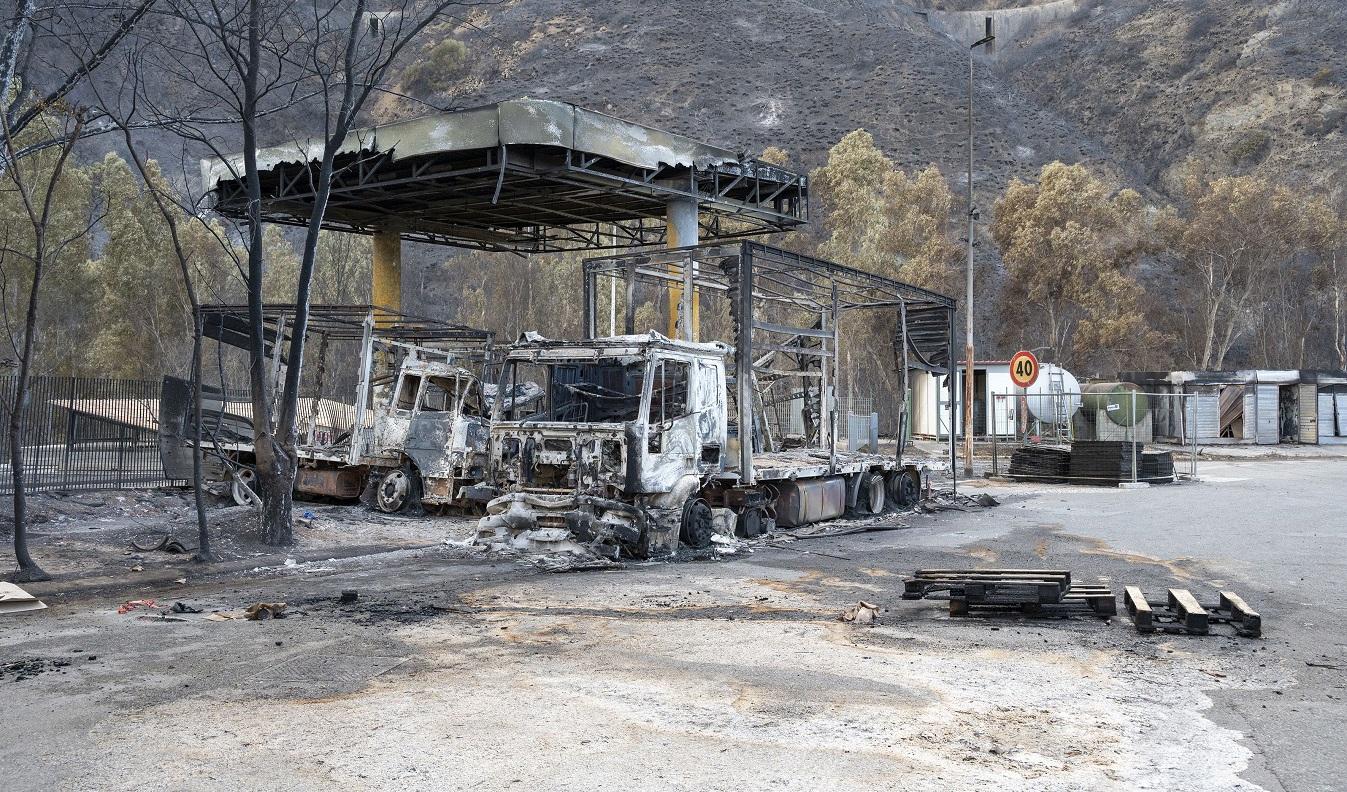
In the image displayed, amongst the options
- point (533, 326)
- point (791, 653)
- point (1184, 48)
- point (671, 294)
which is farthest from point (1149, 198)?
point (791, 653)

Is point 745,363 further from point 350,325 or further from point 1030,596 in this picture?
point 350,325

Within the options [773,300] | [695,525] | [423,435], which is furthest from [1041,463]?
[423,435]

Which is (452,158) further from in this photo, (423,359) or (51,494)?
(51,494)

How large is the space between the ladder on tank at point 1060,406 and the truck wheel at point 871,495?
1336 cm

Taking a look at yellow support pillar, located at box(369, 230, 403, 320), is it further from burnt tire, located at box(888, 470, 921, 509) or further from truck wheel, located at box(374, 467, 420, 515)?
burnt tire, located at box(888, 470, 921, 509)

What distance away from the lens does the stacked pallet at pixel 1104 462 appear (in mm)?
23438

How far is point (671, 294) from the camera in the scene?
70.1 ft

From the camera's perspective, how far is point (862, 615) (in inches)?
347

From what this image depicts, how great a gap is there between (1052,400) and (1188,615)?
26.1 metres

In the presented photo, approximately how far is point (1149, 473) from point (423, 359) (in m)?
16.1

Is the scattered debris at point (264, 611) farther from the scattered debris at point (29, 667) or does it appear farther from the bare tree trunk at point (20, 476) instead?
the bare tree trunk at point (20, 476)

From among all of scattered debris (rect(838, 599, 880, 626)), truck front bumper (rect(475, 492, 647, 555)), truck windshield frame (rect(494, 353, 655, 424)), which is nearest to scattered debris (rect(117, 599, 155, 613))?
truck front bumper (rect(475, 492, 647, 555))

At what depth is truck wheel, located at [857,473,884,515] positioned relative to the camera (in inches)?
701

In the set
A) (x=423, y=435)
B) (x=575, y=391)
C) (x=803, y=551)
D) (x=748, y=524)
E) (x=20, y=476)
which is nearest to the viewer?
(x=20, y=476)
